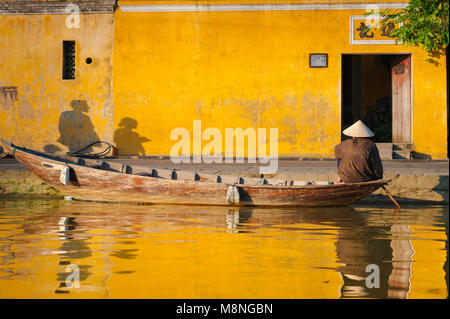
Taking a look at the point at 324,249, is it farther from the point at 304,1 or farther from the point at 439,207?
the point at 304,1

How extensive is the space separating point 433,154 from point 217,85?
17.8ft

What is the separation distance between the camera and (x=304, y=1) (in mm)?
16547

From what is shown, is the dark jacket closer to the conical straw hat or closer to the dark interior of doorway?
the conical straw hat

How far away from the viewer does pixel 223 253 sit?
730cm

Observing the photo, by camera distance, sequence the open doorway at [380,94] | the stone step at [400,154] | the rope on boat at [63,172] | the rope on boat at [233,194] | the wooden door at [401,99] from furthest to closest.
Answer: the open doorway at [380,94], the wooden door at [401,99], the stone step at [400,154], the rope on boat at [63,172], the rope on boat at [233,194]

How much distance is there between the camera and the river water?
564cm

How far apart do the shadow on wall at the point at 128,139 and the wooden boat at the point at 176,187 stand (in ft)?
13.7

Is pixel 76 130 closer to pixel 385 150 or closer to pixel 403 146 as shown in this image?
pixel 385 150

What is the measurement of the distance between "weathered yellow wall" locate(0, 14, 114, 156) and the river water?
6.16 metres

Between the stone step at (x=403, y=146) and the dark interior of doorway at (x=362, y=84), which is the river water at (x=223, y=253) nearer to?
the stone step at (x=403, y=146)

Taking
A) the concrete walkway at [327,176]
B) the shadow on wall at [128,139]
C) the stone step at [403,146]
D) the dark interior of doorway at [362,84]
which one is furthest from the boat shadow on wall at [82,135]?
the dark interior of doorway at [362,84]

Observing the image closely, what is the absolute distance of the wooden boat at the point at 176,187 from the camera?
11.3 m

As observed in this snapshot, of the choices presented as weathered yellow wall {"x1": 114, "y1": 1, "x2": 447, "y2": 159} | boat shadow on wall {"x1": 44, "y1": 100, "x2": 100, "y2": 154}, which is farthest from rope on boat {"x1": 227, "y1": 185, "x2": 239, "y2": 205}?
boat shadow on wall {"x1": 44, "y1": 100, "x2": 100, "y2": 154}

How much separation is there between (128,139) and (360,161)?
7.42 m
